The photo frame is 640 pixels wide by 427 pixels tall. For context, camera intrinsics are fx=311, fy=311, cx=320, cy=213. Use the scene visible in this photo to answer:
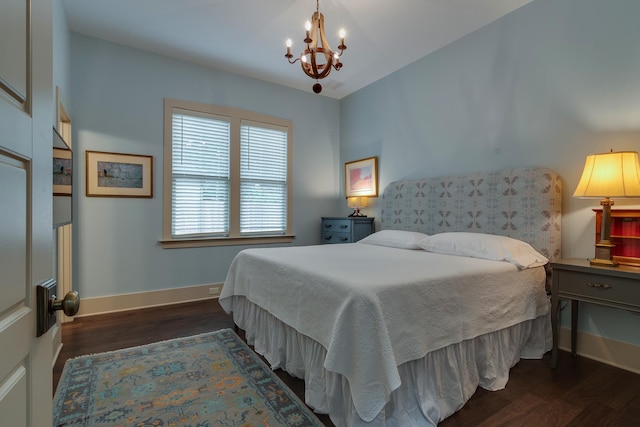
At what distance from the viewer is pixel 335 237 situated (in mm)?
4445

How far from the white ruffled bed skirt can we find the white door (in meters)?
1.25

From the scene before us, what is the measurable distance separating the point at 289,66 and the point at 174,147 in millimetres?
1748

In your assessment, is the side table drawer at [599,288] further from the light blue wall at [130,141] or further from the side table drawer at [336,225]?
the light blue wall at [130,141]

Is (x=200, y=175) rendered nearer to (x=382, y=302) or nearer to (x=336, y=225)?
(x=336, y=225)

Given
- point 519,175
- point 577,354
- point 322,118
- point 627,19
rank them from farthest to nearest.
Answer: point 322,118, point 519,175, point 577,354, point 627,19

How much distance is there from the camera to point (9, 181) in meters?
0.55

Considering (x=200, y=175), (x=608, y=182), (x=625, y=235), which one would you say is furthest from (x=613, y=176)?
(x=200, y=175)

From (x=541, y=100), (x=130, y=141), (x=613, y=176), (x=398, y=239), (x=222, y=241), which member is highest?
(x=541, y=100)

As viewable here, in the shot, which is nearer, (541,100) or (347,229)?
(541,100)

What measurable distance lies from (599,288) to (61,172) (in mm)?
3611

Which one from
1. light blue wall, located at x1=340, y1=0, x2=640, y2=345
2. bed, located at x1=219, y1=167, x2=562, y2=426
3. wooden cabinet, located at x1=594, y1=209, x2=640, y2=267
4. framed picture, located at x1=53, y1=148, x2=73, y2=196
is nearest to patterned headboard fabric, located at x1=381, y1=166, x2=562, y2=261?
bed, located at x1=219, y1=167, x2=562, y2=426

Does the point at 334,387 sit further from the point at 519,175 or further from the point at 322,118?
the point at 322,118

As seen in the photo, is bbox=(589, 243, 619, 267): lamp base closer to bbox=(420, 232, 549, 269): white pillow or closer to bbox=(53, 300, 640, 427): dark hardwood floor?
bbox=(420, 232, 549, 269): white pillow

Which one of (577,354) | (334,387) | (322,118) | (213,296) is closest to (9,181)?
(334,387)
